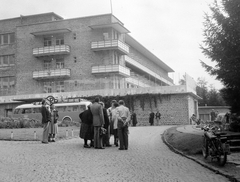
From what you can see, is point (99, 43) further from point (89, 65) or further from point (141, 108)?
point (141, 108)

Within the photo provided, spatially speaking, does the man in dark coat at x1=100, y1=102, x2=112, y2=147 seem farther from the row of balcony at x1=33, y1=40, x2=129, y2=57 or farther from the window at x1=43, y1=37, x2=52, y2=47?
the window at x1=43, y1=37, x2=52, y2=47

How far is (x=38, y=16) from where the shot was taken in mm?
58625

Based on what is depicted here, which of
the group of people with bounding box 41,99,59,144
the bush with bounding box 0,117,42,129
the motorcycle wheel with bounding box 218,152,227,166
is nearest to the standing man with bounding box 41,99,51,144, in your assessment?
the group of people with bounding box 41,99,59,144

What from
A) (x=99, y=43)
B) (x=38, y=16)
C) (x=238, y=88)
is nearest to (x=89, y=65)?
(x=99, y=43)

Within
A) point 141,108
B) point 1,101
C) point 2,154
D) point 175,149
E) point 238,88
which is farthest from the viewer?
point 1,101

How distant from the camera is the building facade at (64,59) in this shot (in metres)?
50.3

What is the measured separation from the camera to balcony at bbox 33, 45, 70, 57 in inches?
2037

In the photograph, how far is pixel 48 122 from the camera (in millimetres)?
17609

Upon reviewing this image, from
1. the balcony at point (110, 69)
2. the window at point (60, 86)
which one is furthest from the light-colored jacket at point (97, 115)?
the window at point (60, 86)

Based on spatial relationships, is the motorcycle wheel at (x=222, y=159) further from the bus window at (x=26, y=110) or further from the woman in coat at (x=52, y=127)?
the bus window at (x=26, y=110)

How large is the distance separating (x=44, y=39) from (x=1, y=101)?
34.9 feet

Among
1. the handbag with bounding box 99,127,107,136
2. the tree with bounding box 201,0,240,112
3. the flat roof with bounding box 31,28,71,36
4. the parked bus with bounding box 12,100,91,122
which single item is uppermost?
the flat roof with bounding box 31,28,71,36

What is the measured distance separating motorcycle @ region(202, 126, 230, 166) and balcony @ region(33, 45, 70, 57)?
41281mm

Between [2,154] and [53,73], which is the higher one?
[53,73]
